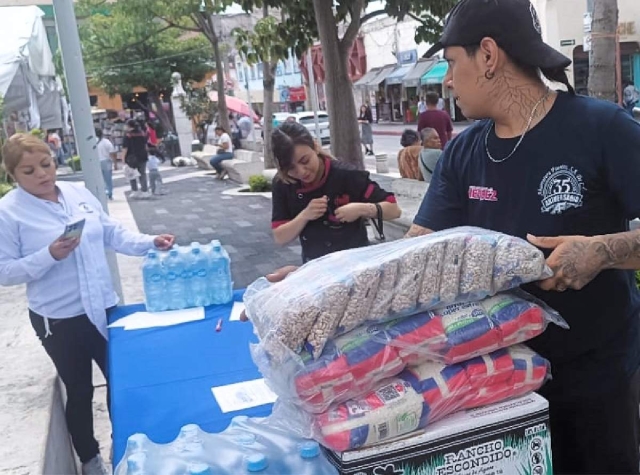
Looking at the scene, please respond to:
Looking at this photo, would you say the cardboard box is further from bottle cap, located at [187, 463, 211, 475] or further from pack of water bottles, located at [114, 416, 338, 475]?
bottle cap, located at [187, 463, 211, 475]

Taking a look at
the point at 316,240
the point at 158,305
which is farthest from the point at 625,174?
the point at 158,305

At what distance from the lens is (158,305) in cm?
368

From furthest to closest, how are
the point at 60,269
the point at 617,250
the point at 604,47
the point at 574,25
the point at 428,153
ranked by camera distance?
the point at 574,25 < the point at 428,153 < the point at 604,47 < the point at 60,269 < the point at 617,250

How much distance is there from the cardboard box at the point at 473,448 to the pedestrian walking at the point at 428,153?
5.78 m

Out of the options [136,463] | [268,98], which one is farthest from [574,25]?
[136,463]

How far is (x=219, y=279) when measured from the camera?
3.71 meters

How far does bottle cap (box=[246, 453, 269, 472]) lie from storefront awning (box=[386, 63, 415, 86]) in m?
33.2

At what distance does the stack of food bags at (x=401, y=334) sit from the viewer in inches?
49.8

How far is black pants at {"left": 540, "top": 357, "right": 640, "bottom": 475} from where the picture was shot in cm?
161

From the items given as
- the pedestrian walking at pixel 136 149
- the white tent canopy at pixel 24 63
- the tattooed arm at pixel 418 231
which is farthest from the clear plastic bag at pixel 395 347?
the pedestrian walking at pixel 136 149

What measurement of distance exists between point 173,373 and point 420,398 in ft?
5.48

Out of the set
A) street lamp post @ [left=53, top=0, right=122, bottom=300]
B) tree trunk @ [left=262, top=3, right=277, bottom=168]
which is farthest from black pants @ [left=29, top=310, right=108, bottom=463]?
tree trunk @ [left=262, top=3, right=277, bottom=168]

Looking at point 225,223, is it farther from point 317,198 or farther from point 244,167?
point 317,198

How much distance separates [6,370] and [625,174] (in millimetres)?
3030
